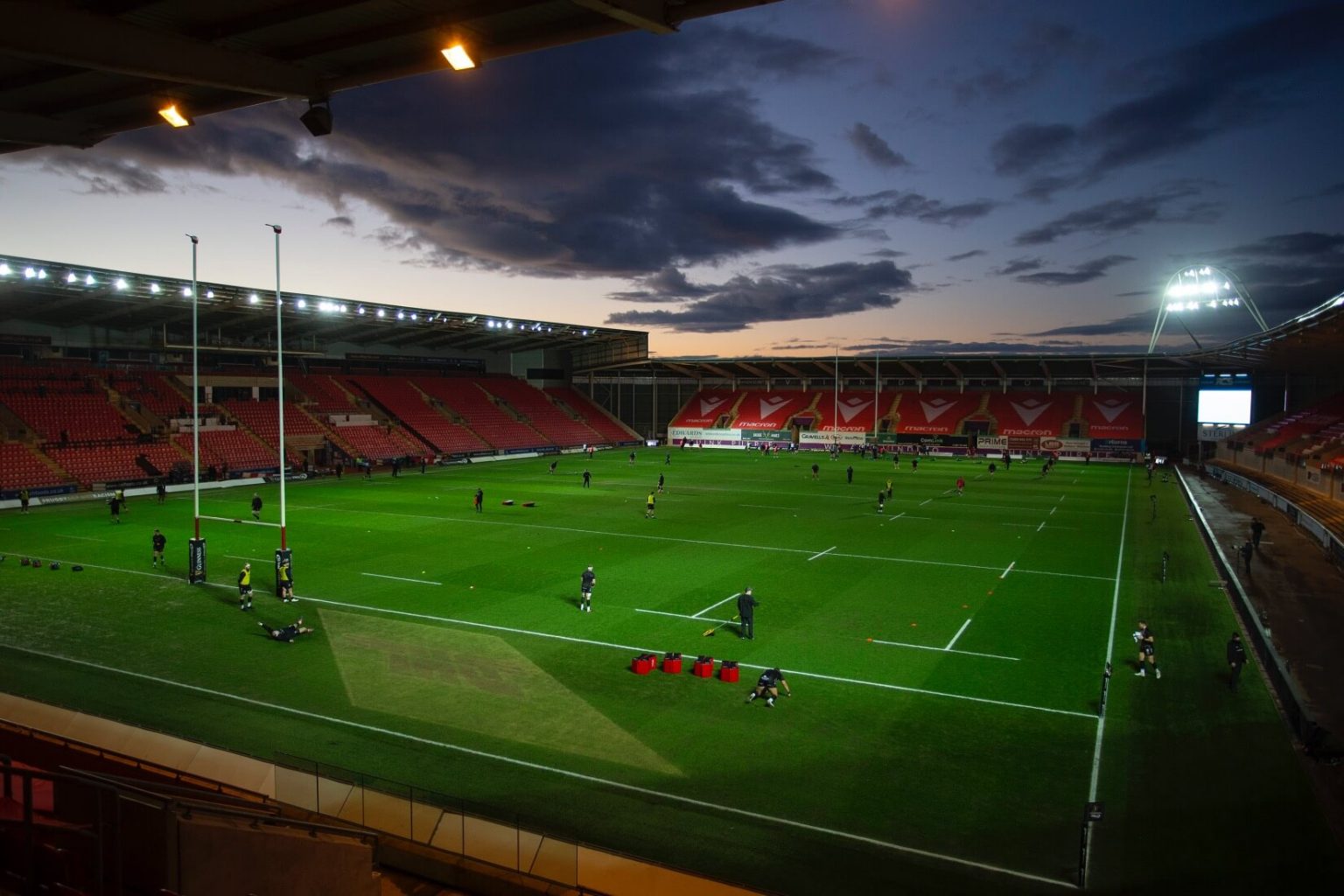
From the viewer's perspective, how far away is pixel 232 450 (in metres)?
55.6

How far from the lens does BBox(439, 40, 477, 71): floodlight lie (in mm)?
6293

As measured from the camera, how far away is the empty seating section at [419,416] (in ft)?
236

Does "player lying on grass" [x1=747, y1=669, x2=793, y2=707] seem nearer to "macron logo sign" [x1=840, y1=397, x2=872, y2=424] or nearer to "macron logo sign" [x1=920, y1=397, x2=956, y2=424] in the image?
"macron logo sign" [x1=920, y1=397, x2=956, y2=424]

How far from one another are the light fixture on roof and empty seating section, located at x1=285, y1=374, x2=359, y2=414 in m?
65.0

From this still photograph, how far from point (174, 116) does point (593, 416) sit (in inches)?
3494

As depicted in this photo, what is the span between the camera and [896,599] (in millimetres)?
23938

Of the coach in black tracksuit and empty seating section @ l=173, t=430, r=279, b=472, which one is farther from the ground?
empty seating section @ l=173, t=430, r=279, b=472

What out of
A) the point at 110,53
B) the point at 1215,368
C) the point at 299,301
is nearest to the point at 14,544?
A: the point at 299,301

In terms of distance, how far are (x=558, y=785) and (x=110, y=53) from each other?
10.4 metres

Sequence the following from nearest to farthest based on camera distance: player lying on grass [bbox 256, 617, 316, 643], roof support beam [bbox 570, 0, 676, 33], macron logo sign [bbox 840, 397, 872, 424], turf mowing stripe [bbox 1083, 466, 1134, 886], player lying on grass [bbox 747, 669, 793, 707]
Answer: roof support beam [bbox 570, 0, 676, 33]
turf mowing stripe [bbox 1083, 466, 1134, 886]
player lying on grass [bbox 747, 669, 793, 707]
player lying on grass [bbox 256, 617, 316, 643]
macron logo sign [bbox 840, 397, 872, 424]

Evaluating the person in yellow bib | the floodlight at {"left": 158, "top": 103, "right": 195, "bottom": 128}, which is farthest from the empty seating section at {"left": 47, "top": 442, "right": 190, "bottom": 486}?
the floodlight at {"left": 158, "top": 103, "right": 195, "bottom": 128}

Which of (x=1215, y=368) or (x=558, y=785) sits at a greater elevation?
(x=1215, y=368)

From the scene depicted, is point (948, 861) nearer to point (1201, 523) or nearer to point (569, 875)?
point (569, 875)

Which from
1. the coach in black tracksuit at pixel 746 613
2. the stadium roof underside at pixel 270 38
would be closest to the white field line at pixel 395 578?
the coach in black tracksuit at pixel 746 613
